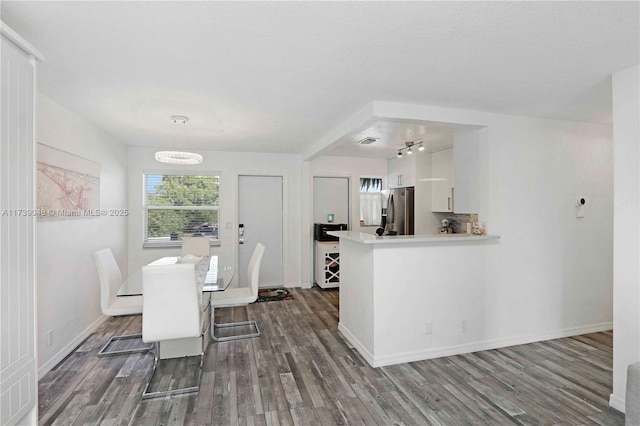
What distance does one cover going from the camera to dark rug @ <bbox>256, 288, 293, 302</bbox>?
4954 millimetres

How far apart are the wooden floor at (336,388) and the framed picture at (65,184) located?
1.37 meters

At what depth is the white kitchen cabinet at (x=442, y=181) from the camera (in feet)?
15.5

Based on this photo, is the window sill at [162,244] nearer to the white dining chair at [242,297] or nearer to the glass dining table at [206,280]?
the glass dining table at [206,280]

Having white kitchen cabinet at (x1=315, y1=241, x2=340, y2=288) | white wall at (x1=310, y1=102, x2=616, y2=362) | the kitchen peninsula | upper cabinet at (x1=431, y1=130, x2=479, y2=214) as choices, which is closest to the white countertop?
the kitchen peninsula

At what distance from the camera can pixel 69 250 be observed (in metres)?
3.14

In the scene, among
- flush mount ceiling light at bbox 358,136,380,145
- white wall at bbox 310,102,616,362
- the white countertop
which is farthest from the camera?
flush mount ceiling light at bbox 358,136,380,145

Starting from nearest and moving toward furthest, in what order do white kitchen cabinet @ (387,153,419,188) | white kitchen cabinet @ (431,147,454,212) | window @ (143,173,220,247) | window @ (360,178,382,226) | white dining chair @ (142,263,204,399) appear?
white dining chair @ (142,263,204,399) < white kitchen cabinet @ (431,147,454,212) < window @ (143,173,220,247) < white kitchen cabinet @ (387,153,419,188) < window @ (360,178,382,226)

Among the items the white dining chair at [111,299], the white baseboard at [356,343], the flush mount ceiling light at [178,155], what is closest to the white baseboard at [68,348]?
the white dining chair at [111,299]

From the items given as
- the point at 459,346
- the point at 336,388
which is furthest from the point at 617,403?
the point at 336,388

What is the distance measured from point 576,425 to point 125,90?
3934 millimetres

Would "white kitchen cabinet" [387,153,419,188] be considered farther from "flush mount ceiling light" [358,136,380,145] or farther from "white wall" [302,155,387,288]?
"flush mount ceiling light" [358,136,380,145]

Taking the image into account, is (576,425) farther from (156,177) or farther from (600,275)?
(156,177)

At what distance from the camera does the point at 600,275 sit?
359 cm

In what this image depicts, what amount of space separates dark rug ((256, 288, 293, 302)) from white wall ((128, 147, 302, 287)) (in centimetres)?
27
